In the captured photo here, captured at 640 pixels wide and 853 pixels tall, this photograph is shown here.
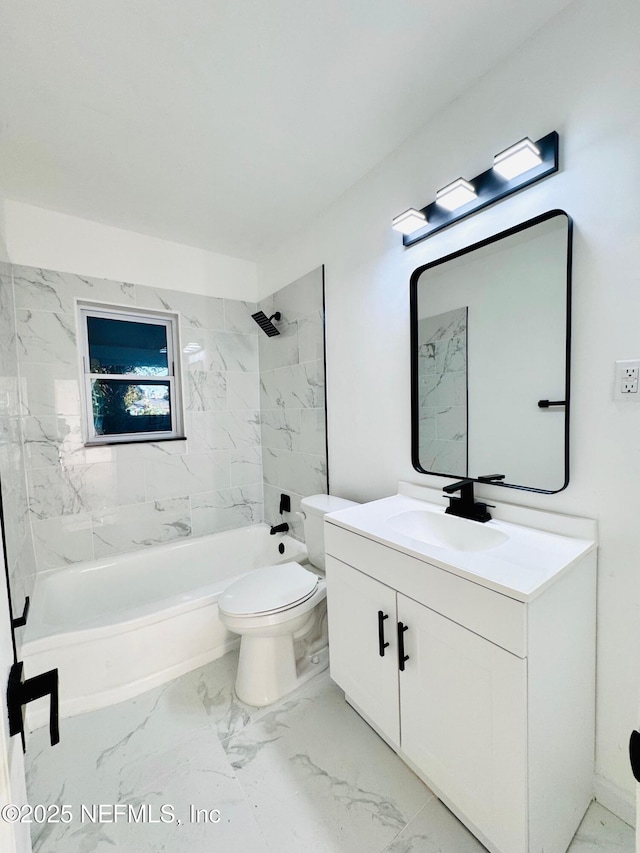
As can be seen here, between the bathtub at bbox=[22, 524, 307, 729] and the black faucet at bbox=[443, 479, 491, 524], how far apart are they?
109cm

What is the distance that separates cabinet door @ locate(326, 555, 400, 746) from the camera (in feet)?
3.99

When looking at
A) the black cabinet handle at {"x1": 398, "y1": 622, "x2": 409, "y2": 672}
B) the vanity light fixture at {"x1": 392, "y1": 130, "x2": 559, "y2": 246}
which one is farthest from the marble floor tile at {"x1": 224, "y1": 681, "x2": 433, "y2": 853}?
the vanity light fixture at {"x1": 392, "y1": 130, "x2": 559, "y2": 246}

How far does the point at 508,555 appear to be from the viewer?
1.04 m

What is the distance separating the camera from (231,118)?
1437 millimetres

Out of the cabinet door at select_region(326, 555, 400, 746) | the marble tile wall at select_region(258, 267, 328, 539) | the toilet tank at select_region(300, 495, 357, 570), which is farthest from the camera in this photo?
the marble tile wall at select_region(258, 267, 328, 539)

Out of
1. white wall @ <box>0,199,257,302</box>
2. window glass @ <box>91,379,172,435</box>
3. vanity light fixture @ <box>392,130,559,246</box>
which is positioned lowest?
window glass @ <box>91,379,172,435</box>

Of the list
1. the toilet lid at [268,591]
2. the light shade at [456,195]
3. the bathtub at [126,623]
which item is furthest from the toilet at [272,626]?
the light shade at [456,195]

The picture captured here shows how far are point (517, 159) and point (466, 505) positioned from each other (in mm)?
1176

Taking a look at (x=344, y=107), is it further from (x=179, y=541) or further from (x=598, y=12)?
(x=179, y=541)

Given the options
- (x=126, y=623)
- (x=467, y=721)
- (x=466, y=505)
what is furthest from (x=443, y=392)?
(x=126, y=623)

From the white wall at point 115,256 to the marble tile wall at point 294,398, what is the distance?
36 centimetres

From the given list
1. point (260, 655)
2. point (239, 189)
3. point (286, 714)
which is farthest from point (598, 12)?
point (286, 714)

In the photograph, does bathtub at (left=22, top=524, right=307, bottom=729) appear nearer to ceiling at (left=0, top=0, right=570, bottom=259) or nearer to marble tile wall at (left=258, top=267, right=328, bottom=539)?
Result: marble tile wall at (left=258, top=267, right=328, bottom=539)

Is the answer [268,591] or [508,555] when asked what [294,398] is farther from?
[508,555]
